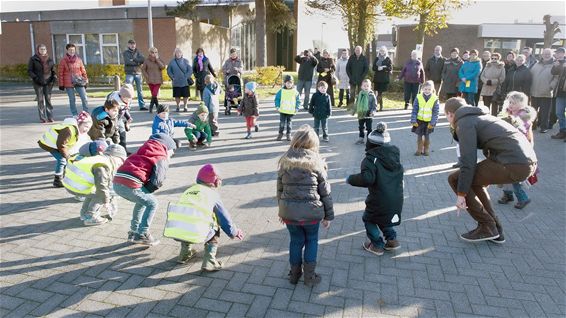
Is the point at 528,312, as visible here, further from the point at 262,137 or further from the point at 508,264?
the point at 262,137

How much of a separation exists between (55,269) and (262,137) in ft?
21.9

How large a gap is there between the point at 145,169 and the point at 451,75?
11.3m

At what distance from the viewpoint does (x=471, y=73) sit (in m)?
12.4

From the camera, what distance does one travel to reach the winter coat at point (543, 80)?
10.9 m

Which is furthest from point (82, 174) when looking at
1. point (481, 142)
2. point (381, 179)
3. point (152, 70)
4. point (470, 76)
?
point (470, 76)

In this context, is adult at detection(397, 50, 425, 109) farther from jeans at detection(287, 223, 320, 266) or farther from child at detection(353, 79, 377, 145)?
jeans at detection(287, 223, 320, 266)

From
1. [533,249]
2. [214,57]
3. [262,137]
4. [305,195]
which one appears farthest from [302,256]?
[214,57]

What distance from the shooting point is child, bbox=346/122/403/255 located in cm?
438

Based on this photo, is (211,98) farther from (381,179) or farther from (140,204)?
(381,179)

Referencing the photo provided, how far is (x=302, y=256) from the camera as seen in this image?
4.34 m

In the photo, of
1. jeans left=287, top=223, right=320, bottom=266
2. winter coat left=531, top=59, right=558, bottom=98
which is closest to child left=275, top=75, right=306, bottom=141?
jeans left=287, top=223, right=320, bottom=266

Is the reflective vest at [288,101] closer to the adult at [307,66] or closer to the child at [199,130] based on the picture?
the child at [199,130]

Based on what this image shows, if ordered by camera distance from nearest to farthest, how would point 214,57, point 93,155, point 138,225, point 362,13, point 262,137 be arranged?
point 138,225 < point 93,155 < point 262,137 < point 362,13 < point 214,57

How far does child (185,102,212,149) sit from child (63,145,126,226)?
147 inches
